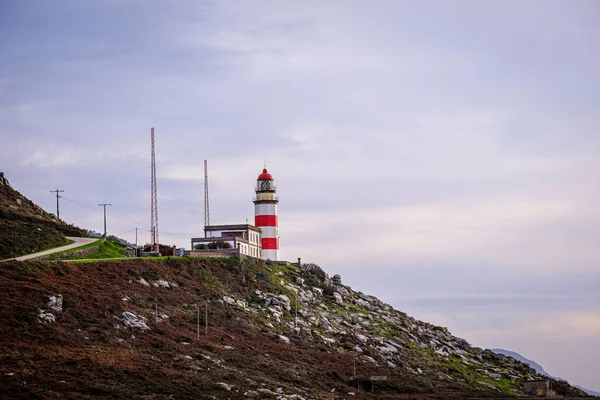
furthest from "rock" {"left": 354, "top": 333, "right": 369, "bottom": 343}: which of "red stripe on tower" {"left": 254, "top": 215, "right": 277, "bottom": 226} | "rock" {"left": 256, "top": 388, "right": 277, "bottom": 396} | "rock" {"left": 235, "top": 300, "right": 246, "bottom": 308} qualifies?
"rock" {"left": 256, "top": 388, "right": 277, "bottom": 396}

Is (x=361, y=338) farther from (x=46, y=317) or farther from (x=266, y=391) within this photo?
(x=46, y=317)

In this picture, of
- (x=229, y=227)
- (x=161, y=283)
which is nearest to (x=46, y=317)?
(x=161, y=283)

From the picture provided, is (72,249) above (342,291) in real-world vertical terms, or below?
above

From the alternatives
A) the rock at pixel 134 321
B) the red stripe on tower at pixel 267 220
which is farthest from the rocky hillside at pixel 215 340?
the red stripe on tower at pixel 267 220

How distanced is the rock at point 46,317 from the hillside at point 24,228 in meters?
22.8

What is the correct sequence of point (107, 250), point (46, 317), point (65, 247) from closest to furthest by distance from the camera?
point (46, 317) < point (65, 247) < point (107, 250)

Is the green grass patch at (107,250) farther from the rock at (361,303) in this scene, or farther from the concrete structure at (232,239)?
the rock at (361,303)

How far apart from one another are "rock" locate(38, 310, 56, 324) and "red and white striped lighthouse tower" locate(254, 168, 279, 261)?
59.0 metres

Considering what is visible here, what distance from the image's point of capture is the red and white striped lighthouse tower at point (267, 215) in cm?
13650

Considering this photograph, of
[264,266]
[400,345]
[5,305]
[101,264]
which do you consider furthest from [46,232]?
[400,345]

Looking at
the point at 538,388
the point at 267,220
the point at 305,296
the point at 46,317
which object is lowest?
the point at 538,388

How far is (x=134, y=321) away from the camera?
3339 inches

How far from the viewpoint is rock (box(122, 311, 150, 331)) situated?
8394 cm

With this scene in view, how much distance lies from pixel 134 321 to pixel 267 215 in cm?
5460
